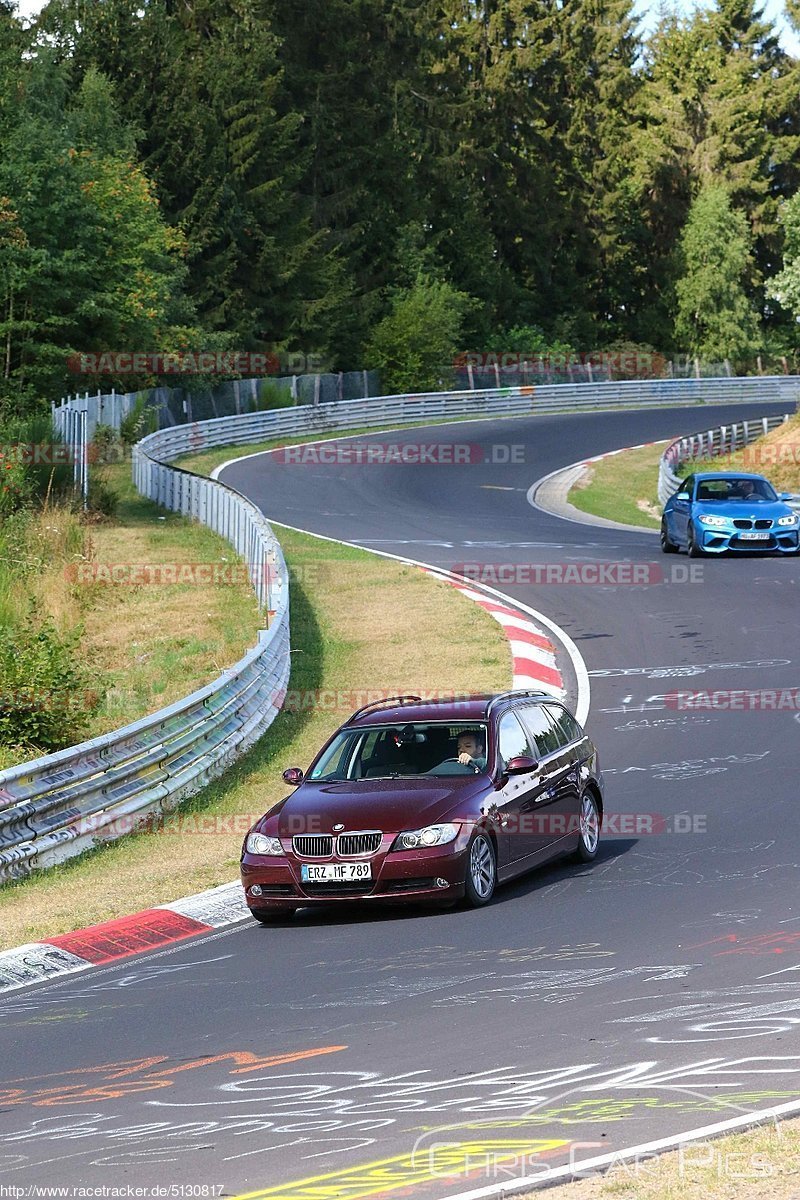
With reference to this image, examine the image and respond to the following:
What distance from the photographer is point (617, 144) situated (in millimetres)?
105125

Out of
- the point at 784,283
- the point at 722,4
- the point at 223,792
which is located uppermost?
the point at 722,4

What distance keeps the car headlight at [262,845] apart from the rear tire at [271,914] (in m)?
0.40

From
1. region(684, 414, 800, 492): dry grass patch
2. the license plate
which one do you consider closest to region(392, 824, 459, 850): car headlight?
the license plate

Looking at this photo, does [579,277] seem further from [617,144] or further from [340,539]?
[340,539]

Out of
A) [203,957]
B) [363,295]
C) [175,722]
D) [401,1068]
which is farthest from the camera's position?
Result: [363,295]

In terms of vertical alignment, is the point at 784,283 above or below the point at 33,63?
below

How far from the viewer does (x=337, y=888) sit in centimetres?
1109

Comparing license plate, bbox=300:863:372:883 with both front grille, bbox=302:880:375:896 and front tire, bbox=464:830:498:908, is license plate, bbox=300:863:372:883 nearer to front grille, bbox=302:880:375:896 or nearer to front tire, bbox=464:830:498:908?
front grille, bbox=302:880:375:896

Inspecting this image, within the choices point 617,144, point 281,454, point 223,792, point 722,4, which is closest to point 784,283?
point 281,454

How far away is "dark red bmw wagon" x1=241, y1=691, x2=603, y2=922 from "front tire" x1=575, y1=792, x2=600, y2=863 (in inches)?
0.4

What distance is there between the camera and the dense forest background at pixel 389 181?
2143 inches

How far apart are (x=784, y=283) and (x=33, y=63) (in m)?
32.8

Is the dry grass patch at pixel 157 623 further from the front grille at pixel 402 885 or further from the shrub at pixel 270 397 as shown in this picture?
the shrub at pixel 270 397

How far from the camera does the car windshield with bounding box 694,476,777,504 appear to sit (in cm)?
3016
